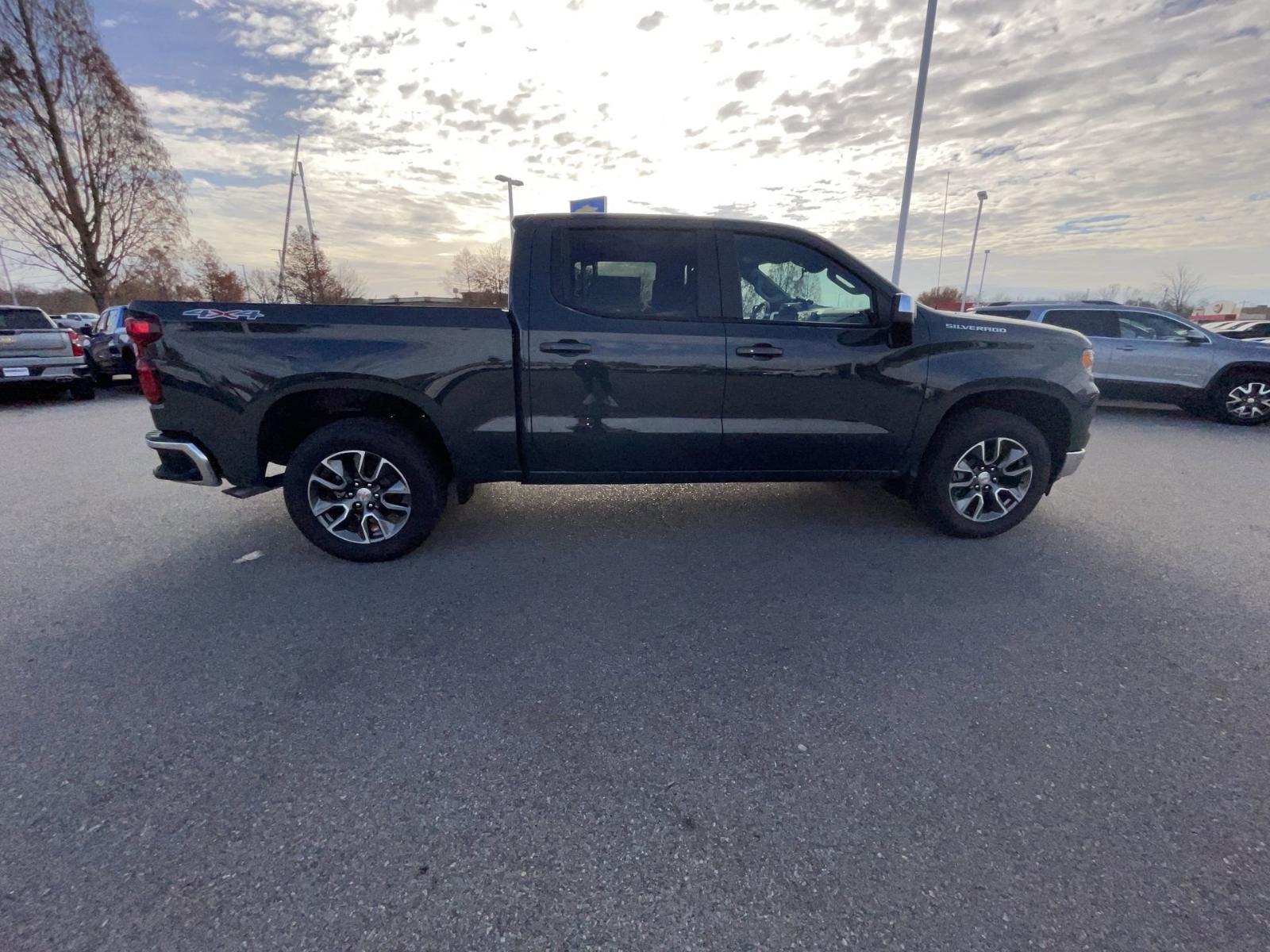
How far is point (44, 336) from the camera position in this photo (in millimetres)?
9891

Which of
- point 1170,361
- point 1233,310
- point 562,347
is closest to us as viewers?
point 562,347

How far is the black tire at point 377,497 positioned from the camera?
3676 millimetres

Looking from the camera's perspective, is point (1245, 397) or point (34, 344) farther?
point (34, 344)

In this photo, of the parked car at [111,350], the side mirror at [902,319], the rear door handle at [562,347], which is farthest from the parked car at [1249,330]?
the parked car at [111,350]

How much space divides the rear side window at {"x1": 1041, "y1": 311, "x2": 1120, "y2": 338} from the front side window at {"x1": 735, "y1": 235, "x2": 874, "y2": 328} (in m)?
7.05

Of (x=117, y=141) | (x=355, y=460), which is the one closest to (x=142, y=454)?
(x=355, y=460)

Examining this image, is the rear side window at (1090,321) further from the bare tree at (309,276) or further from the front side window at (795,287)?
the bare tree at (309,276)

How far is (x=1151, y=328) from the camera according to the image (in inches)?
350

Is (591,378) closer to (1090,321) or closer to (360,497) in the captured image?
(360,497)

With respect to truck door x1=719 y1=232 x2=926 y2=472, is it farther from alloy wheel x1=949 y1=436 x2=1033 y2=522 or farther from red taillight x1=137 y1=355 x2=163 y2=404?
red taillight x1=137 y1=355 x2=163 y2=404

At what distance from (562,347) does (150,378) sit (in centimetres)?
240

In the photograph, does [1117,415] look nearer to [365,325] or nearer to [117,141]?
[365,325]

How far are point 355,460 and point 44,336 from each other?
10.3m

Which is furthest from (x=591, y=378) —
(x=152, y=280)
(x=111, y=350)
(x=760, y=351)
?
(x=152, y=280)
